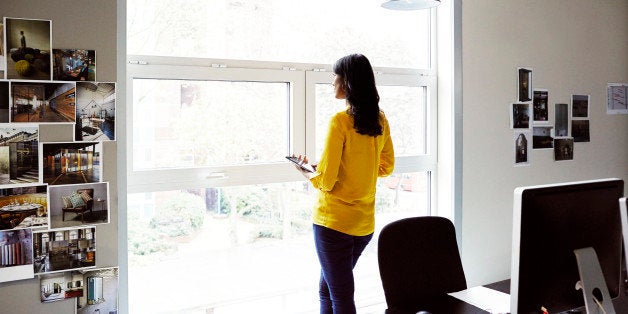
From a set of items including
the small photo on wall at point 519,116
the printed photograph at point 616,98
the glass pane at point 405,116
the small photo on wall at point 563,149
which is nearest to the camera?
the glass pane at point 405,116

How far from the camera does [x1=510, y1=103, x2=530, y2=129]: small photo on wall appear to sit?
309 centimetres

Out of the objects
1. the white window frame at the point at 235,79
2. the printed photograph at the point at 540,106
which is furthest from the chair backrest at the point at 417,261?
the printed photograph at the point at 540,106

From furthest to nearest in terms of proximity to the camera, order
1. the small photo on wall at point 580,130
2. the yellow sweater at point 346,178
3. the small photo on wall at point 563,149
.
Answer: the small photo on wall at point 580,130 < the small photo on wall at point 563,149 < the yellow sweater at point 346,178

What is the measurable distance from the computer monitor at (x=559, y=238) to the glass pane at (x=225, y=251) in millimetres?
1508

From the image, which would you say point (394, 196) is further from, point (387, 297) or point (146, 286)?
point (146, 286)

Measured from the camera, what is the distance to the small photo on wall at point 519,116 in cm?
309

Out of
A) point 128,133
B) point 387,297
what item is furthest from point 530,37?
point 128,133

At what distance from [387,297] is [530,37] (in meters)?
2.35

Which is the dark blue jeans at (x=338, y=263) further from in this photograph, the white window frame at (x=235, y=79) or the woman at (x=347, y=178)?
the white window frame at (x=235, y=79)

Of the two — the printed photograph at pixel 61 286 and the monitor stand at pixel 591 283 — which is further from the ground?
the monitor stand at pixel 591 283

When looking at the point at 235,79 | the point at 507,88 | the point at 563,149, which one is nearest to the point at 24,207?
the point at 235,79

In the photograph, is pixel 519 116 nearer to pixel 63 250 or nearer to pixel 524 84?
pixel 524 84

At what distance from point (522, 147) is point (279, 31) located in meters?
1.88

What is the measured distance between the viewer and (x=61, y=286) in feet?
6.05
